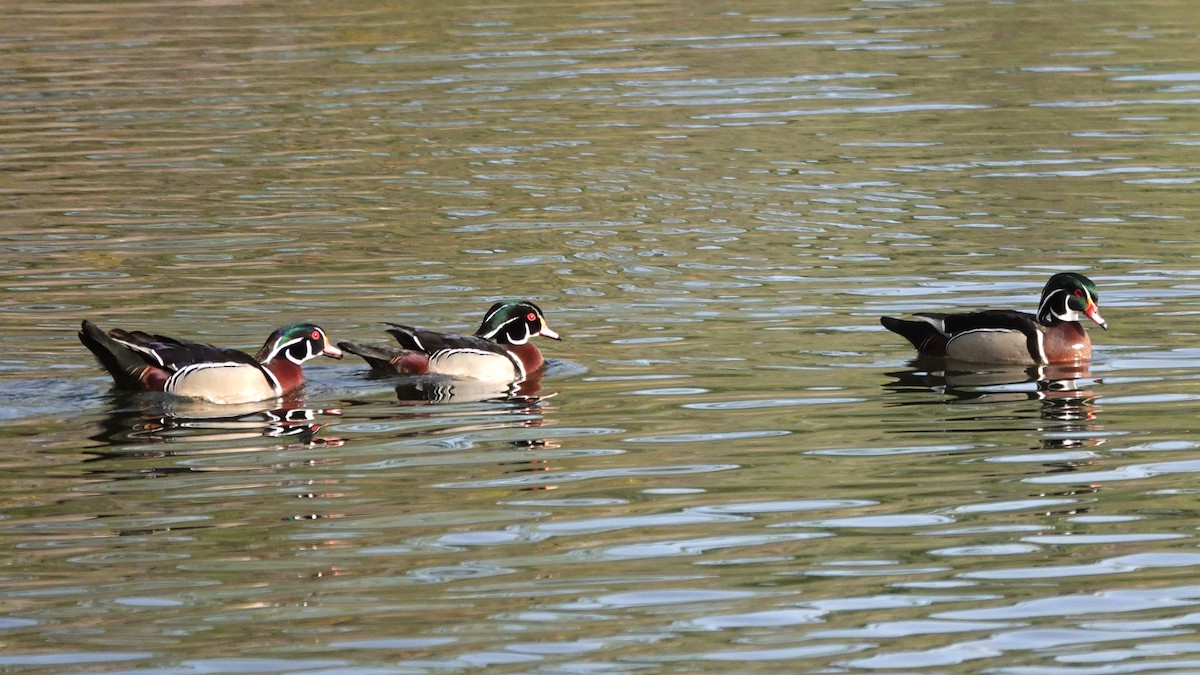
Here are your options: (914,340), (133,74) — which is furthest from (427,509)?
(133,74)

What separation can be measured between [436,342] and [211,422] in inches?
72.8

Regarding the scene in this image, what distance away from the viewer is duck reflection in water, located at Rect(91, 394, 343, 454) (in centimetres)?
1321

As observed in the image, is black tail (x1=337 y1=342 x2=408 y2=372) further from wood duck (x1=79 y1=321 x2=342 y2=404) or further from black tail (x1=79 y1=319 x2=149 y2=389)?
black tail (x1=79 y1=319 x2=149 y2=389)

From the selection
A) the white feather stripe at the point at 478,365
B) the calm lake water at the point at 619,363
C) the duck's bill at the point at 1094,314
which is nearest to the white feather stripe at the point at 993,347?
the calm lake water at the point at 619,363

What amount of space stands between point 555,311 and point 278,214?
5.42m

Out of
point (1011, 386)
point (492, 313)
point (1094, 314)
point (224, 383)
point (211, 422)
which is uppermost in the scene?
point (492, 313)

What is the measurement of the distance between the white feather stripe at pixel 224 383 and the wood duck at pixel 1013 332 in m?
4.58

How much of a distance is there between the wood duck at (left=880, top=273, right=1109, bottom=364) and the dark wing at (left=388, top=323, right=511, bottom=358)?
2.97 meters

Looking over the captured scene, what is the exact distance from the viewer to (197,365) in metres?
14.2

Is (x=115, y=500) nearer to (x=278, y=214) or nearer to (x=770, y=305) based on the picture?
(x=770, y=305)

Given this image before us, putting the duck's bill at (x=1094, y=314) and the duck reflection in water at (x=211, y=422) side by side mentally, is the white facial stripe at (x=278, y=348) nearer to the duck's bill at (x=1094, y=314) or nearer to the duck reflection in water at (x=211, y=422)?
the duck reflection in water at (x=211, y=422)

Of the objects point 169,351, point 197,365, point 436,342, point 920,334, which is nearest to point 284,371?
point 197,365

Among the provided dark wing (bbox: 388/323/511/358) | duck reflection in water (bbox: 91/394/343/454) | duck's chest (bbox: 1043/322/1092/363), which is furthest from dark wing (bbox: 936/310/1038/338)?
duck reflection in water (bbox: 91/394/343/454)

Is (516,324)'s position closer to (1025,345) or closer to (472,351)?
(472,351)
